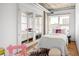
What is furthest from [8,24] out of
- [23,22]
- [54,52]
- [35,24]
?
[54,52]

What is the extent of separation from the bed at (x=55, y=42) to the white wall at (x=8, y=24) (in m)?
0.44

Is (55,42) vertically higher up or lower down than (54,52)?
higher up

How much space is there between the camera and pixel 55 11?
1856mm

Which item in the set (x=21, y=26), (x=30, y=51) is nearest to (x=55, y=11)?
(x=21, y=26)

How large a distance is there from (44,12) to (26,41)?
0.55 metres

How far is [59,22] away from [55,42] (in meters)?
0.33

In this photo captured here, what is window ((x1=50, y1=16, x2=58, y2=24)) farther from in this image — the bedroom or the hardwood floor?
the hardwood floor

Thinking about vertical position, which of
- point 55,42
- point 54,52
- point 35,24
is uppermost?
point 35,24

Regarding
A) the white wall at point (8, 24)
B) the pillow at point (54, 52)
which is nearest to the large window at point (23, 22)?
the white wall at point (8, 24)

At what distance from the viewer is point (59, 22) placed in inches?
72.6

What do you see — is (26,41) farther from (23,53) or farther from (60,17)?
(60,17)

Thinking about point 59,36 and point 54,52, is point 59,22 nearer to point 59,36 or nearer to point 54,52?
point 59,36

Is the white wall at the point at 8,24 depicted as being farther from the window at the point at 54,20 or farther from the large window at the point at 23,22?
the window at the point at 54,20

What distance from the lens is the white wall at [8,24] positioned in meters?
1.77
